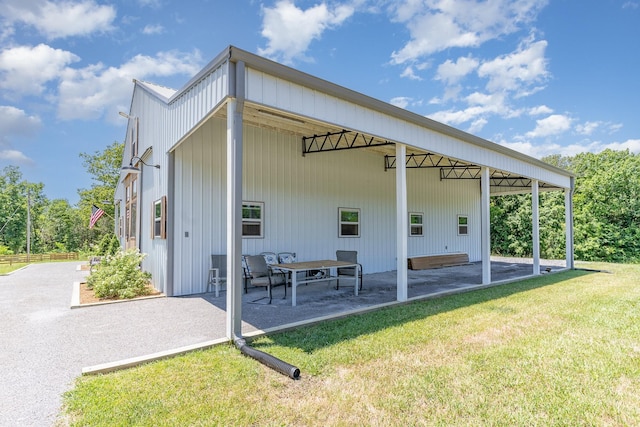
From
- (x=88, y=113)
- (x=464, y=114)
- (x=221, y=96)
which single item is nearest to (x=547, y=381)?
(x=221, y=96)

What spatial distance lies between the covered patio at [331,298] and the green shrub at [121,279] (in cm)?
131

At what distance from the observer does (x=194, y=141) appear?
7234 mm

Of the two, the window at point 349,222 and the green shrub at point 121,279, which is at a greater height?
the window at point 349,222

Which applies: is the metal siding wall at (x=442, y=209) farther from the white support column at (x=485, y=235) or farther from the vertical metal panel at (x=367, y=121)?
the white support column at (x=485, y=235)

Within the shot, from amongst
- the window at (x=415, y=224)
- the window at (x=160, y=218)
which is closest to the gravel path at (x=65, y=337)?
the window at (x=160, y=218)

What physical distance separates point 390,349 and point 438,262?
9530 millimetres

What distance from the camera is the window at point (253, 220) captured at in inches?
312

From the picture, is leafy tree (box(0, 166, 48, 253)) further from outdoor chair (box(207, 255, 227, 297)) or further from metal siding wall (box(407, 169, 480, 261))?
metal siding wall (box(407, 169, 480, 261))

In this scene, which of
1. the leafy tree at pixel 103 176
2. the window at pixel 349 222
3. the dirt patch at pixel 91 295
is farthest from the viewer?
the leafy tree at pixel 103 176

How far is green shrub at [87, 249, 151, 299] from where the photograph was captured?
671 cm

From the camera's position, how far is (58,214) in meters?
31.9

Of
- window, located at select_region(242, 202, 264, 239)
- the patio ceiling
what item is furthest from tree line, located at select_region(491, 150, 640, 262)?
window, located at select_region(242, 202, 264, 239)

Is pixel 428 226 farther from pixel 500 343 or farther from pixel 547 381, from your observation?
pixel 547 381

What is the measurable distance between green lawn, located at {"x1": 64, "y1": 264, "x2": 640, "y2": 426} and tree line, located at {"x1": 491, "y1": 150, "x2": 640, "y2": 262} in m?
14.8
